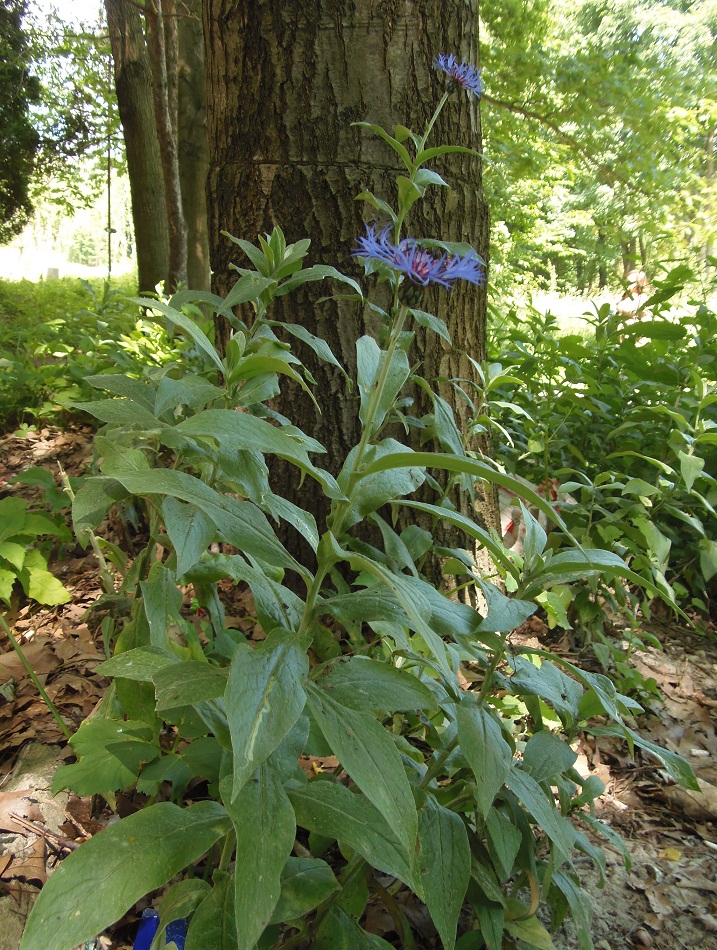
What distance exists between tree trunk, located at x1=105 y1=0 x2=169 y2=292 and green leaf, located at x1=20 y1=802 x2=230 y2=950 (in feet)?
19.1

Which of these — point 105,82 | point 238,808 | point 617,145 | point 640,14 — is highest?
point 640,14

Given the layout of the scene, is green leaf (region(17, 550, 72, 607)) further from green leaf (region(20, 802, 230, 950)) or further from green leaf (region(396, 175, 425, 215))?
green leaf (region(396, 175, 425, 215))

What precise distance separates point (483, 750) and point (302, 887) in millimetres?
357

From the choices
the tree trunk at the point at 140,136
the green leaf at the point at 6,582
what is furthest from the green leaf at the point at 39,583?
the tree trunk at the point at 140,136

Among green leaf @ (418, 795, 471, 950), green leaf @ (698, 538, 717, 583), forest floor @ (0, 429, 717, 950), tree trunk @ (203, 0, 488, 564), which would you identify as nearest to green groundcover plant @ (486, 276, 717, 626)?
green leaf @ (698, 538, 717, 583)

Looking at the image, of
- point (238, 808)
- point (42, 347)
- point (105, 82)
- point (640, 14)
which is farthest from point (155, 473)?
point (640, 14)

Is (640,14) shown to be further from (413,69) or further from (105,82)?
(413,69)

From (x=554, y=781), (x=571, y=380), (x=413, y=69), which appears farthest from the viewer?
(x=571, y=380)

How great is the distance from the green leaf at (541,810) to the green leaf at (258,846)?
418mm

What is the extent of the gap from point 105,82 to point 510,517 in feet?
33.3

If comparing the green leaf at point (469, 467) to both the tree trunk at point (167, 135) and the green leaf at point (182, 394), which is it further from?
the tree trunk at point (167, 135)

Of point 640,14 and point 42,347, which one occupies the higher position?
point 640,14

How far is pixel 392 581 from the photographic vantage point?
0.78 meters

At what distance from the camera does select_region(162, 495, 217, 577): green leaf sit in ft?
3.14
